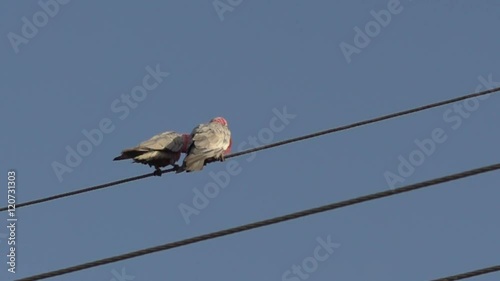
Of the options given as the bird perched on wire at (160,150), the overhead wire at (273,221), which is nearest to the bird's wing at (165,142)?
the bird perched on wire at (160,150)

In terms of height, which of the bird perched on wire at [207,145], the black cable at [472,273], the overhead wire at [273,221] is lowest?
the black cable at [472,273]

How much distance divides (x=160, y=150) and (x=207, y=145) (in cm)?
71

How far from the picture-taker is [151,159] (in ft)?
64.5

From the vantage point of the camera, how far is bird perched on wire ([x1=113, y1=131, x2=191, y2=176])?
63.6 ft

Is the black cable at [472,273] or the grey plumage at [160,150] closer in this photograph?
the black cable at [472,273]

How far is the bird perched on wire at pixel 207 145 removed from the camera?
19.4 metres

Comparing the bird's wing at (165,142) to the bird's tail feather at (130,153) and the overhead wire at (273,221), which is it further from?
the overhead wire at (273,221)

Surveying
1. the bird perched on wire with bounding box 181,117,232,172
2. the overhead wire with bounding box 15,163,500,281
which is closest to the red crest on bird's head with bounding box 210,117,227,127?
the bird perched on wire with bounding box 181,117,232,172

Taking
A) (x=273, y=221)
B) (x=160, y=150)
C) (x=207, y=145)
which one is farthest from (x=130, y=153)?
(x=273, y=221)

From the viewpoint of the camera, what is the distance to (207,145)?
19.8 meters

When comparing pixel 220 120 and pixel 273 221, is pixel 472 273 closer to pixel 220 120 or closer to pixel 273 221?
pixel 273 221

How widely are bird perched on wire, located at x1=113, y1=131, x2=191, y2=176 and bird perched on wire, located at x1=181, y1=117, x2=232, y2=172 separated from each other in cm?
20

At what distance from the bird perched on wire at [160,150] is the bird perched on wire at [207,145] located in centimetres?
20

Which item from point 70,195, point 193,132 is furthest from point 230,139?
point 70,195
